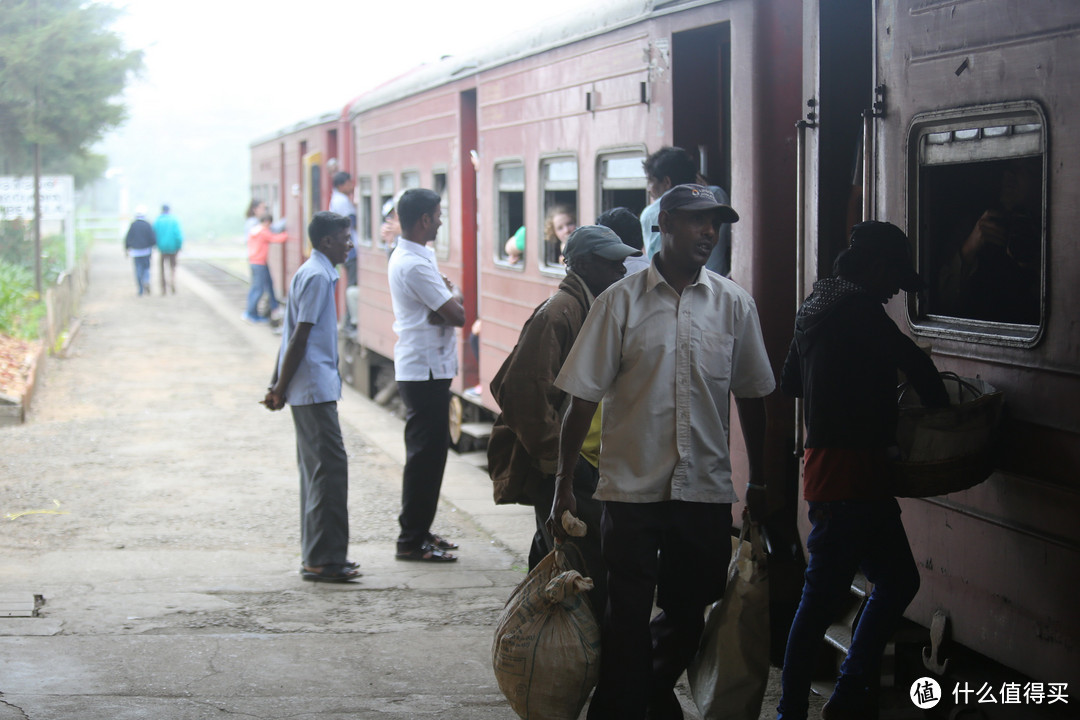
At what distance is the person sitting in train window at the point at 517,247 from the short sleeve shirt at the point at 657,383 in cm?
488

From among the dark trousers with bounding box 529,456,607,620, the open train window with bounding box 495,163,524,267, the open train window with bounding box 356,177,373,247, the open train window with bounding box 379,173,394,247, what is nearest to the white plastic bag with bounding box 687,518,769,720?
the dark trousers with bounding box 529,456,607,620

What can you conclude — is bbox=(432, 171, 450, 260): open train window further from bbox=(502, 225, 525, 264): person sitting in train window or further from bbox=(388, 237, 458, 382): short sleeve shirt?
bbox=(388, 237, 458, 382): short sleeve shirt

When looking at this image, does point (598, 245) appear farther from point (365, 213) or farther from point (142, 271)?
point (142, 271)

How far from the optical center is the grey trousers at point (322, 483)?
627 cm

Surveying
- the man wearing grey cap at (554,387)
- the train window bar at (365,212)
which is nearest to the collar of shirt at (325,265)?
the man wearing grey cap at (554,387)

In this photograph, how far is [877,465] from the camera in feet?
13.2

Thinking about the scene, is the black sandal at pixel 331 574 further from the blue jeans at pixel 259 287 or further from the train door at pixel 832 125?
the blue jeans at pixel 259 287

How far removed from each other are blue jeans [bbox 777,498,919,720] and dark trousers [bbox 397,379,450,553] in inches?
115

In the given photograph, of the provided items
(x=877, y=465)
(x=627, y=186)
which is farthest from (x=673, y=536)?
(x=627, y=186)

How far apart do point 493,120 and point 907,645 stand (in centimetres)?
586

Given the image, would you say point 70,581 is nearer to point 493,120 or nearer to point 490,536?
point 490,536

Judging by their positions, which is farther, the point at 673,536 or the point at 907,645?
the point at 907,645

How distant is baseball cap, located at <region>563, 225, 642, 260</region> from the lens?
4.51 meters

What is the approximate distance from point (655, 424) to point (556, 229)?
418 cm
